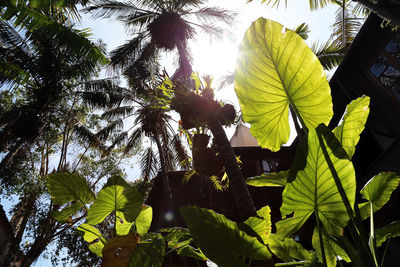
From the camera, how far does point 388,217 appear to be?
4590 millimetres

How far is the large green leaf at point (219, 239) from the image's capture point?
0.64m

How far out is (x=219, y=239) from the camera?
2.17 feet

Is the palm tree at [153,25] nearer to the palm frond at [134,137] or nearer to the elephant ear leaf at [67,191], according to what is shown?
the palm frond at [134,137]

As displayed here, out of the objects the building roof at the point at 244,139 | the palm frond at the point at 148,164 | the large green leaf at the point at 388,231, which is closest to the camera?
the large green leaf at the point at 388,231

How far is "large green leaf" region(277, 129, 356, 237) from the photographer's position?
0.64m

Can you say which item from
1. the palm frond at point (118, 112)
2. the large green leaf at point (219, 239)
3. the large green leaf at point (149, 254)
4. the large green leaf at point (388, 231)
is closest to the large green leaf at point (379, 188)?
the large green leaf at point (388, 231)

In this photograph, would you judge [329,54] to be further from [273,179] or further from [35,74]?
[35,74]

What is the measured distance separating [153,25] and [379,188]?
7896 mm

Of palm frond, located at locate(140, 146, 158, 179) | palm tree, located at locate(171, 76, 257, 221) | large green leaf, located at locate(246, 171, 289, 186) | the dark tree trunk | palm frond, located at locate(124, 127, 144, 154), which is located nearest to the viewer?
large green leaf, located at locate(246, 171, 289, 186)

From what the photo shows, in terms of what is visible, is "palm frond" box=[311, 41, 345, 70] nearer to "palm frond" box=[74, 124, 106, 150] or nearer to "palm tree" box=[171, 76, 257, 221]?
"palm tree" box=[171, 76, 257, 221]

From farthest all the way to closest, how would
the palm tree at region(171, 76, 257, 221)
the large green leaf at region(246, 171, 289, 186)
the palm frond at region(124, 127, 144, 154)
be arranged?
1. the palm frond at region(124, 127, 144, 154)
2. the palm tree at region(171, 76, 257, 221)
3. the large green leaf at region(246, 171, 289, 186)

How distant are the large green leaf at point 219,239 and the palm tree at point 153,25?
6213mm

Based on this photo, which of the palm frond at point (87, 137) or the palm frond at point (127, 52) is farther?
the palm frond at point (87, 137)

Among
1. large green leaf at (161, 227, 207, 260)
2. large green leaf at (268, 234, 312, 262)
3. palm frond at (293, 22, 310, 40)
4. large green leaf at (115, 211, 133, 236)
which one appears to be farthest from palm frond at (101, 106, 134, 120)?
large green leaf at (268, 234, 312, 262)
